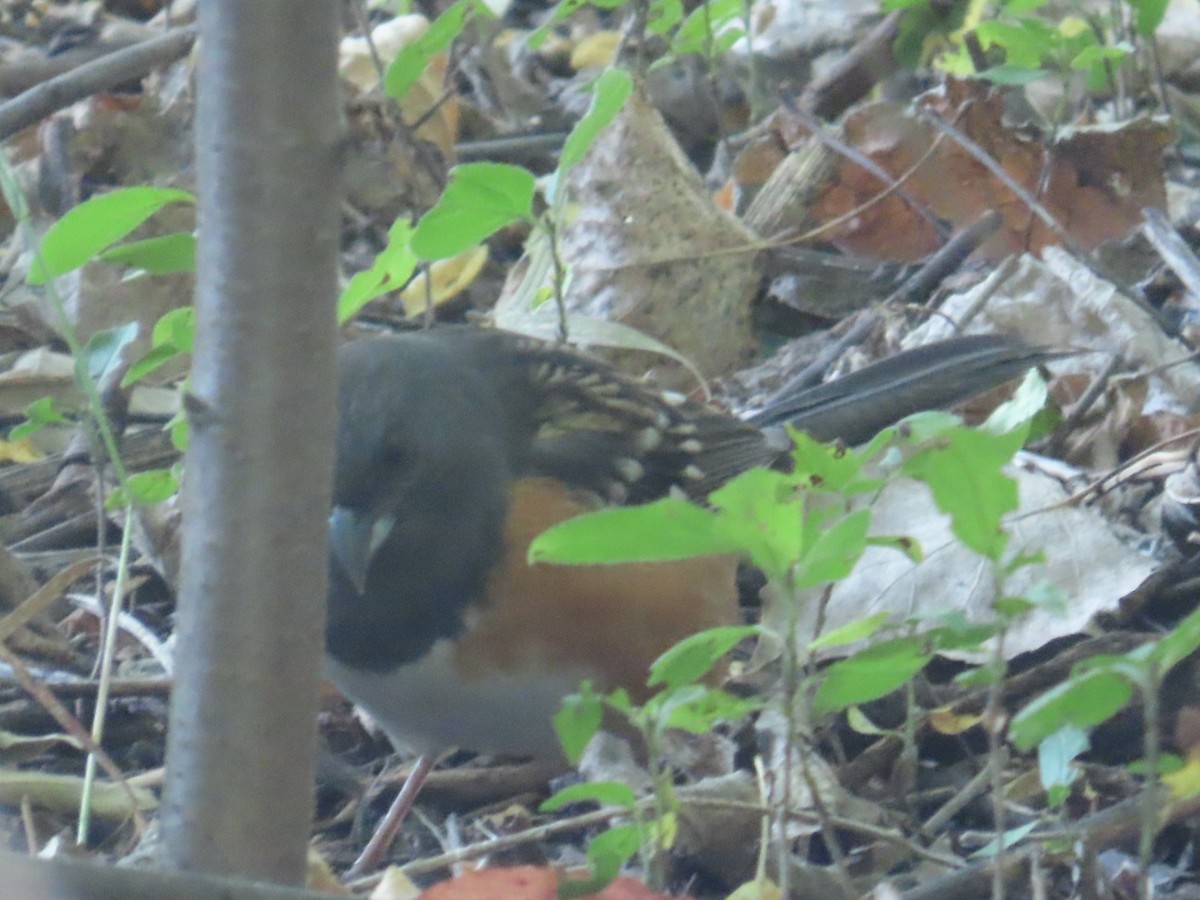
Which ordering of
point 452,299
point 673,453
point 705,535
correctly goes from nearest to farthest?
point 705,535 → point 673,453 → point 452,299

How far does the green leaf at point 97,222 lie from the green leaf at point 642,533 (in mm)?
579

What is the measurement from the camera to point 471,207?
5.51 feet

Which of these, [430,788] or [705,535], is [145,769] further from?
[705,535]

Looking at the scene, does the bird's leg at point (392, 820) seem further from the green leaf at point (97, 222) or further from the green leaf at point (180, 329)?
the green leaf at point (97, 222)

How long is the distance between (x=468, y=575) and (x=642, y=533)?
976 millimetres

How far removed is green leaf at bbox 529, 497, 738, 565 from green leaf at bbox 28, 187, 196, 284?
0.58 meters

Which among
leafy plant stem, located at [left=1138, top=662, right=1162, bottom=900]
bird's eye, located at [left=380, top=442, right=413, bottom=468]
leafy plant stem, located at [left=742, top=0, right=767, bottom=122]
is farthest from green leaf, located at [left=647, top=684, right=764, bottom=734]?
leafy plant stem, located at [left=742, top=0, right=767, bottom=122]

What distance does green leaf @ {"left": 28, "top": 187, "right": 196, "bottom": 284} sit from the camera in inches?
56.9

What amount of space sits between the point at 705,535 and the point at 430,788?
1244 millimetres

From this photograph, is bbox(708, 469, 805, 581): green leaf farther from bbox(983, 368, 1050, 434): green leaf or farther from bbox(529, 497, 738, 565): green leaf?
bbox(983, 368, 1050, 434): green leaf

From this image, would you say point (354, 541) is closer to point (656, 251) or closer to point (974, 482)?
point (974, 482)

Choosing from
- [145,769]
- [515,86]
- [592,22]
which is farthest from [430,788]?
[592,22]

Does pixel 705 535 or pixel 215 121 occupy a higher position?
pixel 215 121

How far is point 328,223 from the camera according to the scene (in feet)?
3.43
